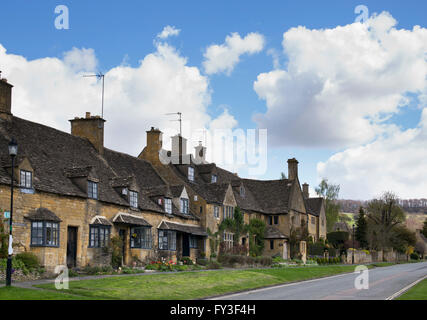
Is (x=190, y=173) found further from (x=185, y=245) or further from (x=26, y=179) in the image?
(x=26, y=179)

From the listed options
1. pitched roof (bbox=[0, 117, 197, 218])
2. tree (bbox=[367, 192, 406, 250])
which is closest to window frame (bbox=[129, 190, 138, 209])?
pitched roof (bbox=[0, 117, 197, 218])

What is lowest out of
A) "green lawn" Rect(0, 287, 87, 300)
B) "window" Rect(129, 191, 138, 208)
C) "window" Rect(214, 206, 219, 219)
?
"green lawn" Rect(0, 287, 87, 300)

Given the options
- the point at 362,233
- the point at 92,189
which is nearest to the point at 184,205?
the point at 92,189

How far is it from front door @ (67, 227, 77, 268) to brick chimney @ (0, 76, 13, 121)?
8.41 meters

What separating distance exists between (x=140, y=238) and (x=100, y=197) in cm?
521

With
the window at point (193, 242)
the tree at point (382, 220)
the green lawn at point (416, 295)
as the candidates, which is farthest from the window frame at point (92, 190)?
the tree at point (382, 220)

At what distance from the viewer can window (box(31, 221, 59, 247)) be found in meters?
29.6

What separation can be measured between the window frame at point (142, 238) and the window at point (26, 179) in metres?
10.1

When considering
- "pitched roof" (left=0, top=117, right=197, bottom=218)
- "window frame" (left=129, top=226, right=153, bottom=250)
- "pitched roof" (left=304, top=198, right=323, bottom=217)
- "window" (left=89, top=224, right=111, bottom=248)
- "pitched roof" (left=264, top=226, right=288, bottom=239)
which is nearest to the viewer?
"pitched roof" (left=0, top=117, right=197, bottom=218)

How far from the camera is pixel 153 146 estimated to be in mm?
50812

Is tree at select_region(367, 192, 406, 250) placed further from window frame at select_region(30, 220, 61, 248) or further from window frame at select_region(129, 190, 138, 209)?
window frame at select_region(30, 220, 61, 248)

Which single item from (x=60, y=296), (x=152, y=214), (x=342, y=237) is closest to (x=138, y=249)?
(x=152, y=214)
